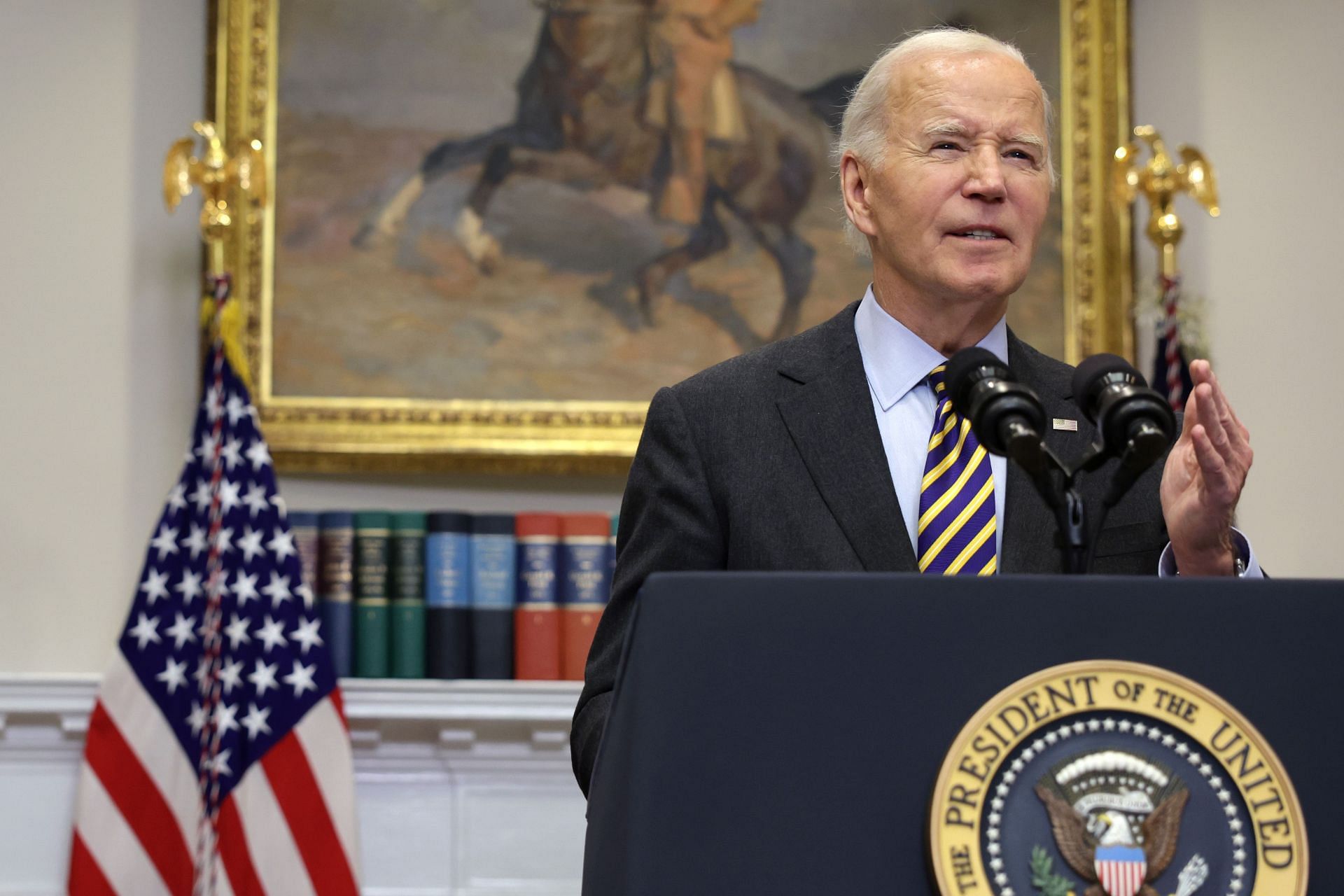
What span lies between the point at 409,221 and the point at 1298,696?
13.5ft

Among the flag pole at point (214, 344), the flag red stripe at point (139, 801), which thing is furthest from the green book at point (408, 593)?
the flag red stripe at point (139, 801)

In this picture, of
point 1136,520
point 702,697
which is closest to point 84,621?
point 1136,520

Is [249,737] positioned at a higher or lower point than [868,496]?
lower

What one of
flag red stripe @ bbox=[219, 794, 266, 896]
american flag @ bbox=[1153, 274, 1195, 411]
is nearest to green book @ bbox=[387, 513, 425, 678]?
flag red stripe @ bbox=[219, 794, 266, 896]

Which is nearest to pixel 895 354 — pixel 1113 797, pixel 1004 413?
pixel 1004 413

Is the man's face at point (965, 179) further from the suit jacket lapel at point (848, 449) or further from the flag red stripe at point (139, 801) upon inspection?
the flag red stripe at point (139, 801)

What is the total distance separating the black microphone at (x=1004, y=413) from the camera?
54.6 inches

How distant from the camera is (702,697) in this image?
3.89ft

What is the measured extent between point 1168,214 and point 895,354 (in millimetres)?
2958

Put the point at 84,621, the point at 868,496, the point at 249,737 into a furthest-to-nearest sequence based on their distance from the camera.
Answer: the point at 84,621 < the point at 249,737 < the point at 868,496

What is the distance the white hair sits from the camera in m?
2.15

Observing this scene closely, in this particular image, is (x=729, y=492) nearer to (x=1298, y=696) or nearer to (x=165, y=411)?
(x=1298, y=696)

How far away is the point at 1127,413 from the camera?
1.43m

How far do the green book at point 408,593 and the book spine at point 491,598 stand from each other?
0.15 meters
